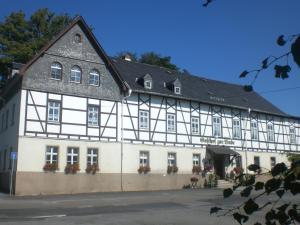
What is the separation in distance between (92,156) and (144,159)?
4279mm

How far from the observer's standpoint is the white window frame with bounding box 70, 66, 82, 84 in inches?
1147

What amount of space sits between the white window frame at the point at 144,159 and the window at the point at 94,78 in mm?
6011

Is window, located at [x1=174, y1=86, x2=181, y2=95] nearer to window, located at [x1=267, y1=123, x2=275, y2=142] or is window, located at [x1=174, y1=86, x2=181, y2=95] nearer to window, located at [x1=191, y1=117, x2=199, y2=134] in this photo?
window, located at [x1=191, y1=117, x2=199, y2=134]

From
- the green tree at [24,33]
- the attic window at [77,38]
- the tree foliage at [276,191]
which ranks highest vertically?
the green tree at [24,33]

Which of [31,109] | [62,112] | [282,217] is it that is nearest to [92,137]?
[62,112]

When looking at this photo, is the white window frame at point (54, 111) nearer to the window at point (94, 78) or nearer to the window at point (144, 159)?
the window at point (94, 78)

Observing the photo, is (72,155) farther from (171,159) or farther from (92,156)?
(171,159)

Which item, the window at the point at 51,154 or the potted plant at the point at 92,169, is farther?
the potted plant at the point at 92,169

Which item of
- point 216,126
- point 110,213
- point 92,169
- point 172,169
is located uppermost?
point 216,126

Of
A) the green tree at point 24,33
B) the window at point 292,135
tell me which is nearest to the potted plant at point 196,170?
the window at point 292,135

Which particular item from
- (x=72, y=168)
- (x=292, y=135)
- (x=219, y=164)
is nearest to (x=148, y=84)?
(x=72, y=168)

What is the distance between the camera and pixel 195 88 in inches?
1492

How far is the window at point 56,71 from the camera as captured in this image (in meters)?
28.4

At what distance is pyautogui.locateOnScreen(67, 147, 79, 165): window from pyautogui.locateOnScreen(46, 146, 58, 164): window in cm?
90
